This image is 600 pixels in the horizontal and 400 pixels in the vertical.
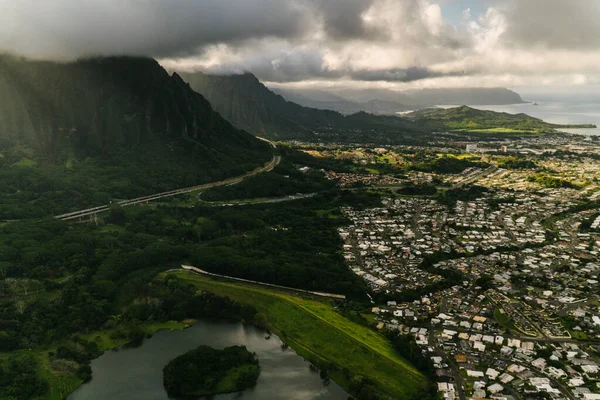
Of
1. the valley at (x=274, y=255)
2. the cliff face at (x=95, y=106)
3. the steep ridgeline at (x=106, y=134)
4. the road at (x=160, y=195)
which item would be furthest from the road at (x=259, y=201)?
the cliff face at (x=95, y=106)

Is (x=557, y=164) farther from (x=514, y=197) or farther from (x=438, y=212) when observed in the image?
(x=438, y=212)

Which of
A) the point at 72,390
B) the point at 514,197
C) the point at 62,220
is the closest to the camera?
the point at 72,390

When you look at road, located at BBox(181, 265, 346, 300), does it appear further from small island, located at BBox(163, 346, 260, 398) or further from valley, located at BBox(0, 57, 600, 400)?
small island, located at BBox(163, 346, 260, 398)

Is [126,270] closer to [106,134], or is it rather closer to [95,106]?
[106,134]

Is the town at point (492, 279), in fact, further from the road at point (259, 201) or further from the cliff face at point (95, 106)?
the cliff face at point (95, 106)

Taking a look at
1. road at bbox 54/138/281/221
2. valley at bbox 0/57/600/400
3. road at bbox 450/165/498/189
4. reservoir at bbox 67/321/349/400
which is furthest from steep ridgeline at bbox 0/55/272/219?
road at bbox 450/165/498/189

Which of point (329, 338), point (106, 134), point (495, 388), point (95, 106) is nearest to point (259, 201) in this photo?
point (106, 134)

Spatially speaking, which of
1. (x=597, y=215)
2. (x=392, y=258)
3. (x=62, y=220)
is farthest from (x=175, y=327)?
(x=597, y=215)
